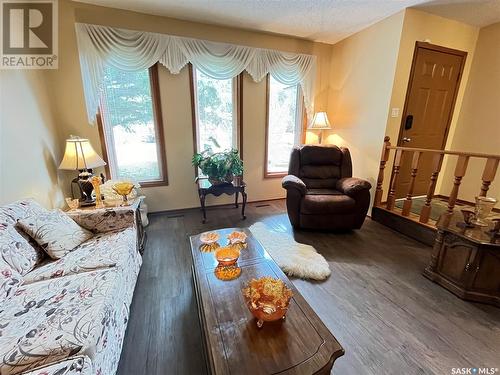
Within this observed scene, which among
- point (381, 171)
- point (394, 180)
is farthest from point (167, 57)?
point (394, 180)

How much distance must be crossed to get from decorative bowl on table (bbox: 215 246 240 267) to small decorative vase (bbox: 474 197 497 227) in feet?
6.27

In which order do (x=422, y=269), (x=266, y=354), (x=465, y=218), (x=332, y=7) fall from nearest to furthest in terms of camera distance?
1. (x=266, y=354)
2. (x=465, y=218)
3. (x=422, y=269)
4. (x=332, y=7)

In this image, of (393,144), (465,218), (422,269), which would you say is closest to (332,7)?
(393,144)

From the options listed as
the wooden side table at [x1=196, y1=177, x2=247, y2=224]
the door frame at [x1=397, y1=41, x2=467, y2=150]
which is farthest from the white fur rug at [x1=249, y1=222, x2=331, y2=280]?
the door frame at [x1=397, y1=41, x2=467, y2=150]

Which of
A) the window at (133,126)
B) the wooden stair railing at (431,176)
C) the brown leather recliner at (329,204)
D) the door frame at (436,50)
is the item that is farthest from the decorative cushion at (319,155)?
the window at (133,126)

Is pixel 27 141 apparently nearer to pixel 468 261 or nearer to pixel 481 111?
pixel 468 261

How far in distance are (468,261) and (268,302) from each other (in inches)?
65.8

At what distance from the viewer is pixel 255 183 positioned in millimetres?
3719

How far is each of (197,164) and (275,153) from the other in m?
1.39

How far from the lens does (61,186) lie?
254cm

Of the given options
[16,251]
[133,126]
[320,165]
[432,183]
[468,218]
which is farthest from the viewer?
[320,165]

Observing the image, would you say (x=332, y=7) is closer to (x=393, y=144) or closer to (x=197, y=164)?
(x=393, y=144)

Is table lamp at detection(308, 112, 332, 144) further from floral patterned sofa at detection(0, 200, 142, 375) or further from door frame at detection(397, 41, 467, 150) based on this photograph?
floral patterned sofa at detection(0, 200, 142, 375)

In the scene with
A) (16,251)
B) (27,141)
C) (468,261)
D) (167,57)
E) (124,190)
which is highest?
(167,57)
